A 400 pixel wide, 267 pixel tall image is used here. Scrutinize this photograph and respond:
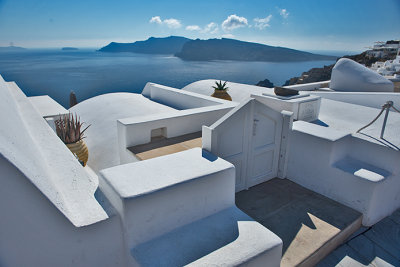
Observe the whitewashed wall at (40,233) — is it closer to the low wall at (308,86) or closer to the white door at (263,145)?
the white door at (263,145)

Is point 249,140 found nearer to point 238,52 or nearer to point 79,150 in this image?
point 79,150

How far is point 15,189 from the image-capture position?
202cm

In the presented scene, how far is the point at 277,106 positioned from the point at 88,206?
467 centimetres

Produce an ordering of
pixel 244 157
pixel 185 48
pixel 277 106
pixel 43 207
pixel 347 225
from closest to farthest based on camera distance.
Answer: pixel 43 207 → pixel 347 225 → pixel 244 157 → pixel 277 106 → pixel 185 48

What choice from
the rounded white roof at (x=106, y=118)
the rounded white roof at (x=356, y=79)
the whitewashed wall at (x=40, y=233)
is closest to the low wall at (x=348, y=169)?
the whitewashed wall at (x=40, y=233)

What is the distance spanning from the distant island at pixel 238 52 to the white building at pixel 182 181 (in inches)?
6531

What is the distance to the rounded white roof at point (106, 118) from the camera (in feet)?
22.7

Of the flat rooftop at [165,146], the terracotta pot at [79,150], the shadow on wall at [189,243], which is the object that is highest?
the flat rooftop at [165,146]

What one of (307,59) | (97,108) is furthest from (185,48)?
(97,108)

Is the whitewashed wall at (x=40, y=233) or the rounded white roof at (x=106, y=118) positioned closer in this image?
the whitewashed wall at (x=40, y=233)

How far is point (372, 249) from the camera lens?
4059 millimetres

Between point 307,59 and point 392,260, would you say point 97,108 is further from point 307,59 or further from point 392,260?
point 307,59

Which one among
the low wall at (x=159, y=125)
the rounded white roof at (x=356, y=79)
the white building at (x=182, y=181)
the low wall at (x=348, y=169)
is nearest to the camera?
the white building at (x=182, y=181)

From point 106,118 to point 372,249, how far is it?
7.54 metres
